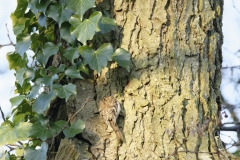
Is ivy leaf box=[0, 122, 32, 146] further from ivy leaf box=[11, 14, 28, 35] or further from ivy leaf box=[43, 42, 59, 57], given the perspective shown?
ivy leaf box=[11, 14, 28, 35]

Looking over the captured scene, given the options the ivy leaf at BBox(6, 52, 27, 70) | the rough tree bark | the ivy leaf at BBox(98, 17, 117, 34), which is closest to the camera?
the rough tree bark

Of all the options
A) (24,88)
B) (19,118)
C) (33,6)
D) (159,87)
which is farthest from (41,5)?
(159,87)

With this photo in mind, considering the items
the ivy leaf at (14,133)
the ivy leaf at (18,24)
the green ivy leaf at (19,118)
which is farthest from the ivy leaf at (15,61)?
the ivy leaf at (14,133)

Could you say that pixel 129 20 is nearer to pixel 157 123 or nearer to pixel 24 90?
pixel 157 123

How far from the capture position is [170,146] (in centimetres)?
150

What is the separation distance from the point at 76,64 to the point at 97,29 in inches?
7.4

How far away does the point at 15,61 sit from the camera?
1.87m

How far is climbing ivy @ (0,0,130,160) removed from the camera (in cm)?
159

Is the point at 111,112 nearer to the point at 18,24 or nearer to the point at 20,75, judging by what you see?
the point at 20,75

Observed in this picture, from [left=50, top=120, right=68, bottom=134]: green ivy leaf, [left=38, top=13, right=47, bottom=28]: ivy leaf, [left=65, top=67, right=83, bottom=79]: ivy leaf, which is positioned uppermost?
[left=38, top=13, right=47, bottom=28]: ivy leaf

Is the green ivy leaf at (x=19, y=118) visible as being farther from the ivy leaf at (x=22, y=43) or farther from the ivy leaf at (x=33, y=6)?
the ivy leaf at (x=33, y=6)

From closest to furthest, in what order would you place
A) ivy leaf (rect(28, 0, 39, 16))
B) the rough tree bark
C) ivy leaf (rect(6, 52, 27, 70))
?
1. the rough tree bark
2. ivy leaf (rect(28, 0, 39, 16))
3. ivy leaf (rect(6, 52, 27, 70))

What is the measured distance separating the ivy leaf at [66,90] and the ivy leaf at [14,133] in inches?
7.5

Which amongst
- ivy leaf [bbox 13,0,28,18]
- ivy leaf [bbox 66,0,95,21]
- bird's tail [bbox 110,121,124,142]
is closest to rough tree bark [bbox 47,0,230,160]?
bird's tail [bbox 110,121,124,142]
